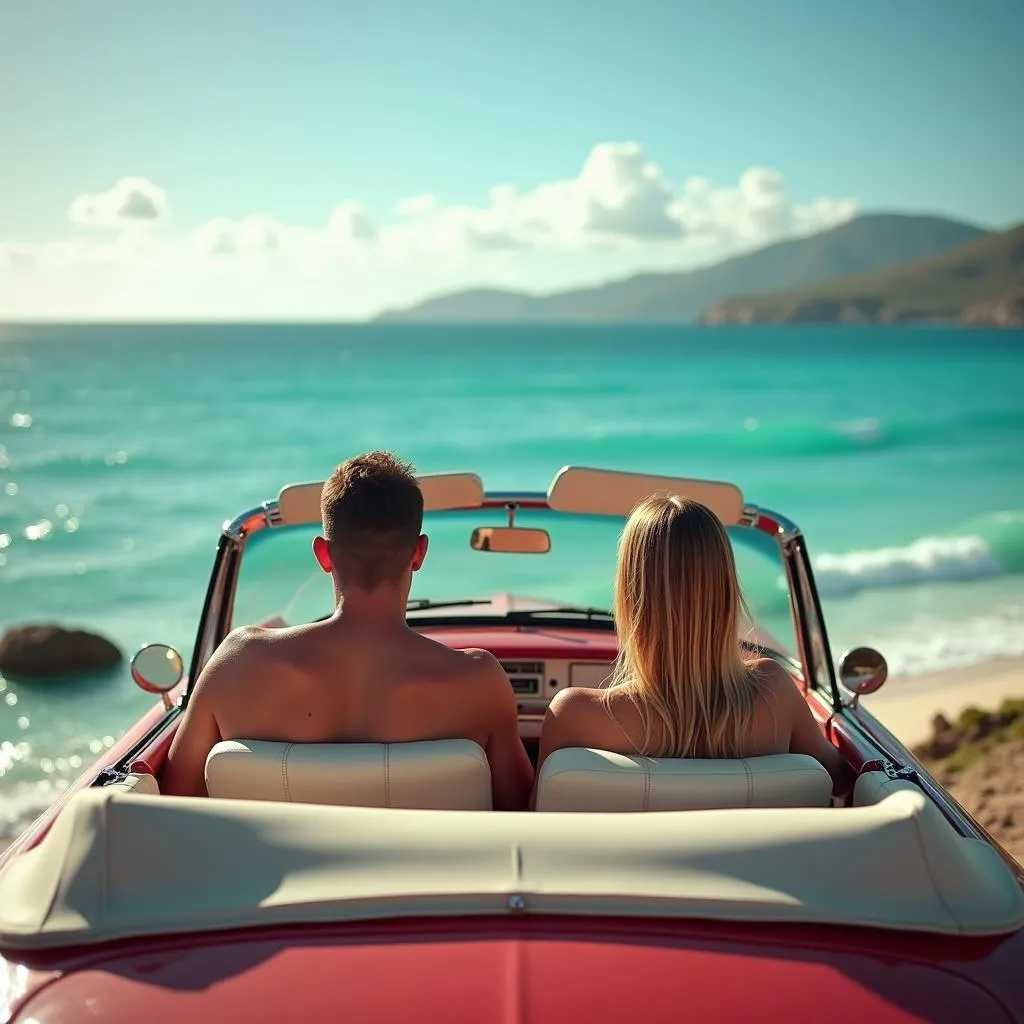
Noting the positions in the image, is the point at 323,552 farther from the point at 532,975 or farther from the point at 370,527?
the point at 532,975

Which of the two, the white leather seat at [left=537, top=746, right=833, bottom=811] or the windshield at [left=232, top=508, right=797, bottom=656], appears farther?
the windshield at [left=232, top=508, right=797, bottom=656]

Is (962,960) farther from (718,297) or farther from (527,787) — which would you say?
(718,297)

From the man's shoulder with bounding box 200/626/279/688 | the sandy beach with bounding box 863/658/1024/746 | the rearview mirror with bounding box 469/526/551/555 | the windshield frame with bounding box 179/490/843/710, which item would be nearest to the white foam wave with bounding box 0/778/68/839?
the windshield frame with bounding box 179/490/843/710

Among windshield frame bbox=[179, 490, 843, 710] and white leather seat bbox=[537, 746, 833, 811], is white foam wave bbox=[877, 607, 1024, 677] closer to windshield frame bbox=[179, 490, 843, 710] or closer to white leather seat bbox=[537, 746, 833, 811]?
windshield frame bbox=[179, 490, 843, 710]

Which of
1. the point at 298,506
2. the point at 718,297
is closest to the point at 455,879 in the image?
the point at 298,506

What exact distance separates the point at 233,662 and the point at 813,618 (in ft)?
5.93

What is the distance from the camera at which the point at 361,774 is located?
226 cm

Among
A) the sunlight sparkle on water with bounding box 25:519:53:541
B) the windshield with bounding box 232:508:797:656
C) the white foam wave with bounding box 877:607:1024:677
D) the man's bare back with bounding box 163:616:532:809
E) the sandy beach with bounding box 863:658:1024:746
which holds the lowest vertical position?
the sunlight sparkle on water with bounding box 25:519:53:541

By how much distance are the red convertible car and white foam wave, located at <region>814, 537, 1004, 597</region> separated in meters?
12.6

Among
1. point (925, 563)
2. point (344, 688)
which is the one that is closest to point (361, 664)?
point (344, 688)

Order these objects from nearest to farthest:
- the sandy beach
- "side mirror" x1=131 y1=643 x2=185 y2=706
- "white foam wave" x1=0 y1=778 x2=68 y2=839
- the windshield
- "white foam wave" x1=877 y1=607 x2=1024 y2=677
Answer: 1. "side mirror" x1=131 y1=643 x2=185 y2=706
2. the windshield
3. "white foam wave" x1=0 y1=778 x2=68 y2=839
4. the sandy beach
5. "white foam wave" x1=877 y1=607 x2=1024 y2=677

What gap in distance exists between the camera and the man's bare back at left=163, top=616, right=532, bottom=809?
2424 mm

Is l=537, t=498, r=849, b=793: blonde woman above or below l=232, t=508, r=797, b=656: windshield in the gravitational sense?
above

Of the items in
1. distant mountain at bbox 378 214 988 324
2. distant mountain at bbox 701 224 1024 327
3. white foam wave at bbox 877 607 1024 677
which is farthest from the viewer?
distant mountain at bbox 378 214 988 324
